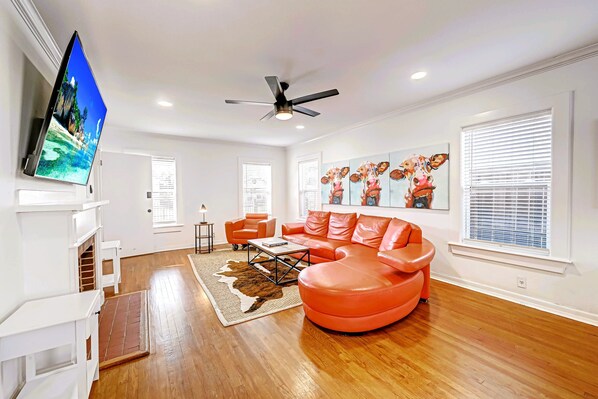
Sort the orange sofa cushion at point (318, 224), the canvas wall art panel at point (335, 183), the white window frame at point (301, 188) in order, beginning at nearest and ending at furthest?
the orange sofa cushion at point (318, 224)
the canvas wall art panel at point (335, 183)
the white window frame at point (301, 188)

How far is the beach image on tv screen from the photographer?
1.50 metres

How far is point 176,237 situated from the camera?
5.54 metres

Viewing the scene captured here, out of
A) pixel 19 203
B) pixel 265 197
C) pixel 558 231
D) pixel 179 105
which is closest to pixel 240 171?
pixel 265 197

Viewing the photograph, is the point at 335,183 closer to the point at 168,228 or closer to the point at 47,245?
the point at 168,228

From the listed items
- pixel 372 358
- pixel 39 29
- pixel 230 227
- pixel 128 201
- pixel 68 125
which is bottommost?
pixel 372 358

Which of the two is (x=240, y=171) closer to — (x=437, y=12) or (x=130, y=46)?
(x=130, y=46)

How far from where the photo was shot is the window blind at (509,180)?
8.46 ft

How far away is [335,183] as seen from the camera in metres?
5.18

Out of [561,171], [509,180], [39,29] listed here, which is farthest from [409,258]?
[39,29]

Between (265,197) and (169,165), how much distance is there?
8.05ft

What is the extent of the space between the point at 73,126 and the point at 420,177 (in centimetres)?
389

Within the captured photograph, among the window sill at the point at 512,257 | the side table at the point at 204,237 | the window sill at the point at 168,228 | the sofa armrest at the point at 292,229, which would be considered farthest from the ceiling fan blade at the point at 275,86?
the window sill at the point at 168,228

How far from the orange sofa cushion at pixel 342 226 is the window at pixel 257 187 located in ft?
9.04

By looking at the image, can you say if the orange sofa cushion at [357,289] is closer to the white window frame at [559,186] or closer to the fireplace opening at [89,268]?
the white window frame at [559,186]
